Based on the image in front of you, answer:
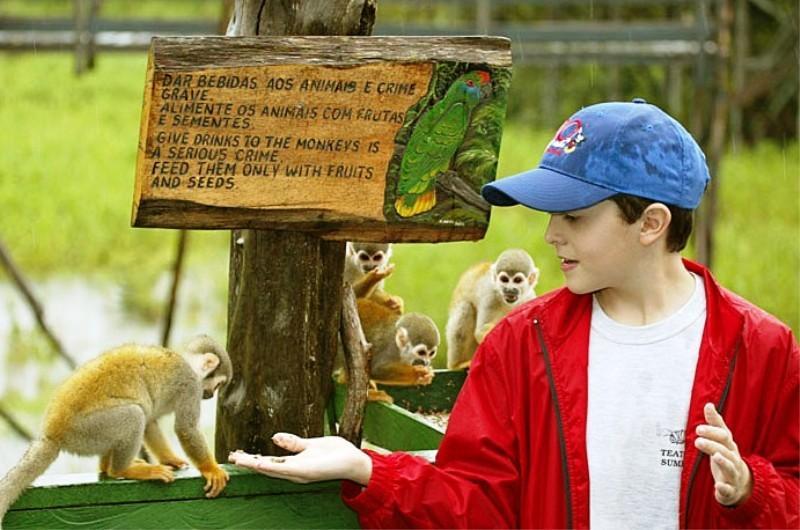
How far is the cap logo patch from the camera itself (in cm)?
216

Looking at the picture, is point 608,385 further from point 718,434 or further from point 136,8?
point 136,8

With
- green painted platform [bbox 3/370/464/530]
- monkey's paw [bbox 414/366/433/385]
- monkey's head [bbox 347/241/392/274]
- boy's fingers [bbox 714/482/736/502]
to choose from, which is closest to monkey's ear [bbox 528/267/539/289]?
monkey's head [bbox 347/241/392/274]

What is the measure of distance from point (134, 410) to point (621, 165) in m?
1.06

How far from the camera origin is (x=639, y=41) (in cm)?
760

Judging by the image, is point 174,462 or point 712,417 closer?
point 712,417

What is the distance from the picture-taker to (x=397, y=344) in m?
3.61

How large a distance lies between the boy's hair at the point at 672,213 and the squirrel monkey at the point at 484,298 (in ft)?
5.45

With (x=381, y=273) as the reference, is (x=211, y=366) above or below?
below

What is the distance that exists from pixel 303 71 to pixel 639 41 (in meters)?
5.63

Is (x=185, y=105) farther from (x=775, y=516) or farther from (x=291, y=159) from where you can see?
A: (x=775, y=516)

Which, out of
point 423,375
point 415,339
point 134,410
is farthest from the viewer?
point 415,339

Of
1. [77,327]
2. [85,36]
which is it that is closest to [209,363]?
[85,36]

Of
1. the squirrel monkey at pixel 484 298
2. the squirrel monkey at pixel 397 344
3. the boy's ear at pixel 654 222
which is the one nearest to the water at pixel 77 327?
the squirrel monkey at pixel 484 298

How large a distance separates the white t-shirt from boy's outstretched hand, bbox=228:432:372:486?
1.24ft
